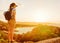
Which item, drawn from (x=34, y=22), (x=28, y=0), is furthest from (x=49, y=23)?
(x=28, y=0)

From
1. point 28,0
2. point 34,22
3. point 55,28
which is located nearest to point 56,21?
point 55,28

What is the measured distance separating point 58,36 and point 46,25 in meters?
0.21

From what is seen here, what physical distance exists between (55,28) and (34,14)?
33 cm

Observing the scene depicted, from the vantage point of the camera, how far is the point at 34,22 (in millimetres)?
2367

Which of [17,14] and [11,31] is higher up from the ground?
[17,14]

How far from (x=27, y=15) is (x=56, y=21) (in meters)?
0.38

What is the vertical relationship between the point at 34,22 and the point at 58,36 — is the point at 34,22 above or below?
above

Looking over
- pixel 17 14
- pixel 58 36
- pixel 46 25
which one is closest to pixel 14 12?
pixel 17 14

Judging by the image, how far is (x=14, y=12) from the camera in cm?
238

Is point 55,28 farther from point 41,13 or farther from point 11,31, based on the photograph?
point 11,31

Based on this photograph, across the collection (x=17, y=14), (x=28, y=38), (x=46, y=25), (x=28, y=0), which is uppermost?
(x=28, y=0)

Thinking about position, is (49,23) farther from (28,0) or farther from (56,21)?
(28,0)

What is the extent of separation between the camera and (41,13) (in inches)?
94.0

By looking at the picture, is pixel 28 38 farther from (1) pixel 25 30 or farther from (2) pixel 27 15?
(2) pixel 27 15
